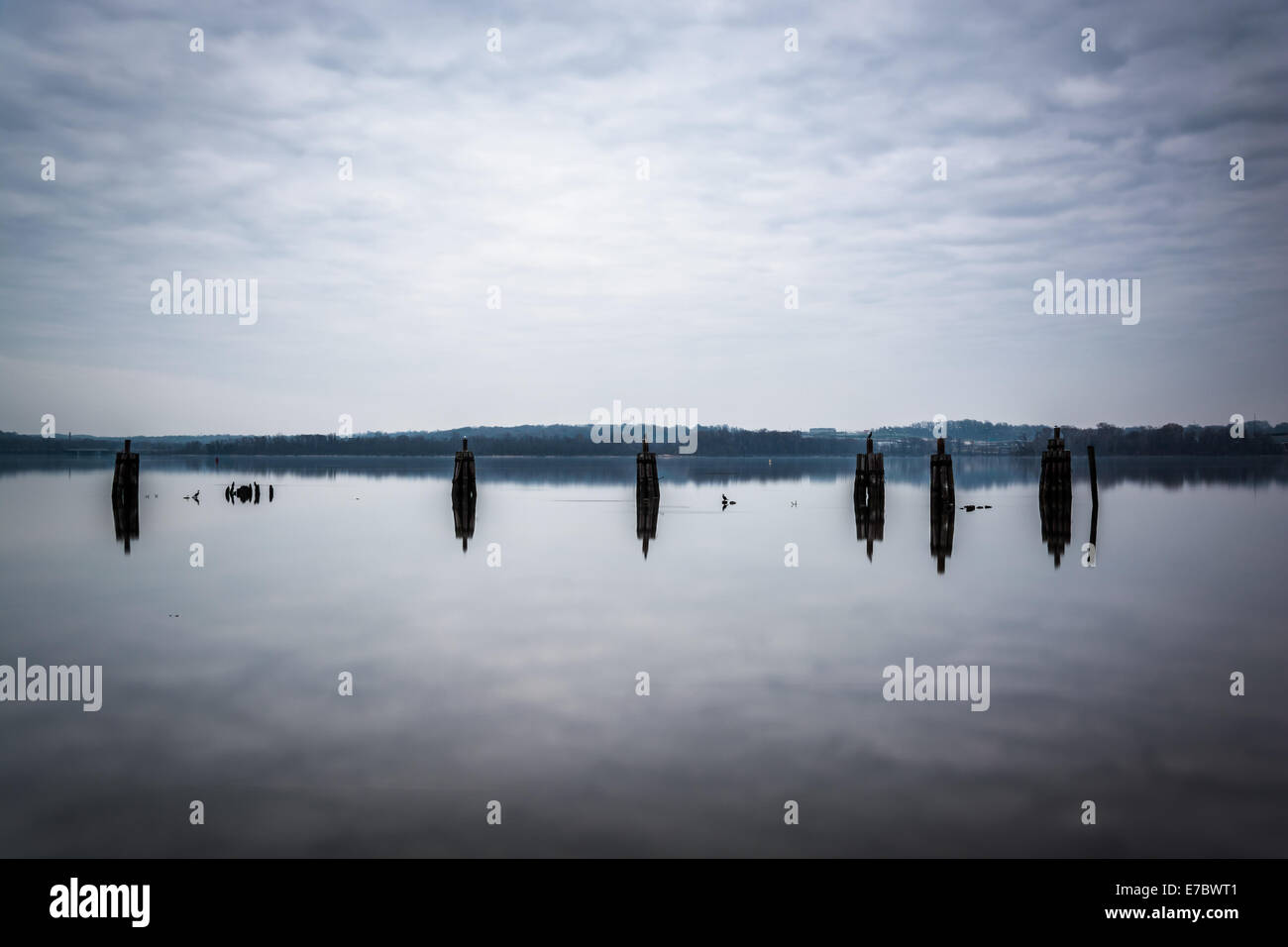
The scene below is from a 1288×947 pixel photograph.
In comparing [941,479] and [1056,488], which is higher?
[941,479]

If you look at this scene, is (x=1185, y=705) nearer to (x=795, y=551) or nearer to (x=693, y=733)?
(x=693, y=733)

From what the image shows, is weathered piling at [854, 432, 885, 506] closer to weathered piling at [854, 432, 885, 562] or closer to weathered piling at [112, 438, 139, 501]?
weathered piling at [854, 432, 885, 562]

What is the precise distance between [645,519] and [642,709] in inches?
1378

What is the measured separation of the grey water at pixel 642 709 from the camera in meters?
8.98

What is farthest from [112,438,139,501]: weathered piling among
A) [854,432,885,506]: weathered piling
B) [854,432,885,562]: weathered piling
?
[854,432,885,506]: weathered piling

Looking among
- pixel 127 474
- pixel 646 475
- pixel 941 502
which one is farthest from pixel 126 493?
pixel 941 502

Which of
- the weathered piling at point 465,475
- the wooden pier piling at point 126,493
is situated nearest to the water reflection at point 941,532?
the weathered piling at point 465,475

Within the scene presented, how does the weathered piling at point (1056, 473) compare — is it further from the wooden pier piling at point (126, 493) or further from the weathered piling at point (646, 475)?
the wooden pier piling at point (126, 493)

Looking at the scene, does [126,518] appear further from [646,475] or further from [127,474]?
[646,475]

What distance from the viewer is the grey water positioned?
8.98 meters

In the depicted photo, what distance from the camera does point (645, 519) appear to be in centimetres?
4834

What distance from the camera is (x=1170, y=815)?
30.6 feet
